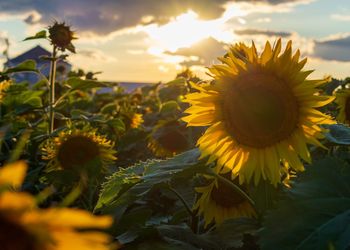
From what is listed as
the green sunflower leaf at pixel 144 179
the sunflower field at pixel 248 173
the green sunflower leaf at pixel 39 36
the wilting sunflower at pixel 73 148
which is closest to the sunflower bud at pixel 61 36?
the green sunflower leaf at pixel 39 36

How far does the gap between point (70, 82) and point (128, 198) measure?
2.53 meters

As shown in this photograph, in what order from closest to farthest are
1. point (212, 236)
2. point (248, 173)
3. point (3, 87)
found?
1. point (212, 236)
2. point (248, 173)
3. point (3, 87)

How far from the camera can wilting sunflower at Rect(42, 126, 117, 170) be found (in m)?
3.90

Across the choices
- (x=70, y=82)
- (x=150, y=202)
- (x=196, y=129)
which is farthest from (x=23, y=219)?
(x=70, y=82)

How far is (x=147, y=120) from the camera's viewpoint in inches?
267

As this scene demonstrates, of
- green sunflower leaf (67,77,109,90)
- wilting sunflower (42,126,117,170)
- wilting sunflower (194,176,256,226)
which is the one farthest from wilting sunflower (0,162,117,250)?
green sunflower leaf (67,77,109,90)

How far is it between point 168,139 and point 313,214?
3219mm

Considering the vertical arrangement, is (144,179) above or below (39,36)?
below

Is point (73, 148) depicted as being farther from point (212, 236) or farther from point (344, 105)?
point (344, 105)

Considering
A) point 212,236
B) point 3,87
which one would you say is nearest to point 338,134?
point 212,236

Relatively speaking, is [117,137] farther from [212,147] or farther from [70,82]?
[212,147]

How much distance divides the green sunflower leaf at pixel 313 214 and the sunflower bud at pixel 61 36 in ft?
9.39

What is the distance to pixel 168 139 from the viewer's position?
201 inches

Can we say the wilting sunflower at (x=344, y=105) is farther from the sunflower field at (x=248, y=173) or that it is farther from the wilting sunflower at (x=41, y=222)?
the wilting sunflower at (x=41, y=222)
